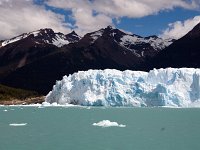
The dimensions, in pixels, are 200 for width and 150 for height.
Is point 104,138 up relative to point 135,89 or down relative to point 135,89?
down

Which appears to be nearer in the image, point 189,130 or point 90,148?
point 90,148

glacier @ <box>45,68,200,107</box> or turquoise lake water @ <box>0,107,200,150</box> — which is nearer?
turquoise lake water @ <box>0,107,200,150</box>

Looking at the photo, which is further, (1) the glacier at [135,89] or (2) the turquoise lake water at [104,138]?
(1) the glacier at [135,89]

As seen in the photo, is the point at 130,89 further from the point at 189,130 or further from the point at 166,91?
the point at 189,130

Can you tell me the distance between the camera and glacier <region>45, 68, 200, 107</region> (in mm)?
93875

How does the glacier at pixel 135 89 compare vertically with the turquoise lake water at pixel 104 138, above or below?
above

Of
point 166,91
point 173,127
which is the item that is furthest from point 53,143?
point 166,91

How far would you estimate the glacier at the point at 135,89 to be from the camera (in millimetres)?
93875

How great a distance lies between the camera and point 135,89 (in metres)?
96.4

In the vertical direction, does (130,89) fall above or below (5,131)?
above

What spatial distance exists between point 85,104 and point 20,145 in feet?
226

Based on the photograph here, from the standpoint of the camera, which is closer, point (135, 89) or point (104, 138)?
point (104, 138)

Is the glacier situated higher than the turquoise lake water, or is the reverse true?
the glacier

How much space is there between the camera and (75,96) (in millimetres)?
104188
